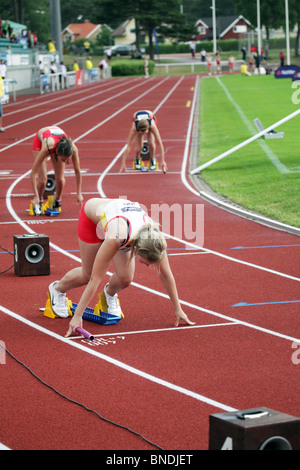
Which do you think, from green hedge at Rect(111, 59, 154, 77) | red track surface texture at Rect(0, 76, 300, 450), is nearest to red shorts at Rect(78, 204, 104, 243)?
red track surface texture at Rect(0, 76, 300, 450)

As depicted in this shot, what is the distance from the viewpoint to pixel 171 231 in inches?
480

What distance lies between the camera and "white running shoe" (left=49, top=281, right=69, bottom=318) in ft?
25.8

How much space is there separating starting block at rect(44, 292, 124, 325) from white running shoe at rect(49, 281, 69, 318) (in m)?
0.06

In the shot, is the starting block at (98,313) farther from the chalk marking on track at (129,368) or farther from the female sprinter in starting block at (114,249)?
the chalk marking on track at (129,368)

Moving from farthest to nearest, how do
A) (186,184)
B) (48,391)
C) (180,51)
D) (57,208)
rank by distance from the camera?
(180,51), (186,184), (57,208), (48,391)

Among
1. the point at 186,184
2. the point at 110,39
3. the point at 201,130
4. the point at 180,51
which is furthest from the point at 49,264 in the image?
the point at 110,39

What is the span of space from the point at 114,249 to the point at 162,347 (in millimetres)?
1054

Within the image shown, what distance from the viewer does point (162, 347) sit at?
23.2 ft

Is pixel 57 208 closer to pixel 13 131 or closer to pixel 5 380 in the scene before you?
pixel 5 380

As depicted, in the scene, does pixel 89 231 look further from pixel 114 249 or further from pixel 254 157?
pixel 254 157

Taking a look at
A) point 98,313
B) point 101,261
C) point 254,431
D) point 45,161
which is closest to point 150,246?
point 101,261

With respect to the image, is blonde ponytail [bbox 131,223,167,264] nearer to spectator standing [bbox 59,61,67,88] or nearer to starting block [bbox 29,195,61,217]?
starting block [bbox 29,195,61,217]

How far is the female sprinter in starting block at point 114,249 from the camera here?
6234 mm

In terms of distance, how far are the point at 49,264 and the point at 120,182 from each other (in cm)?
726
